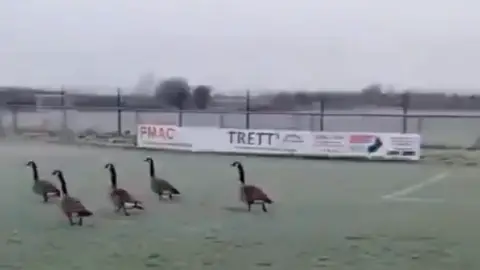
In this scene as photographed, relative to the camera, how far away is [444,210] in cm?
505

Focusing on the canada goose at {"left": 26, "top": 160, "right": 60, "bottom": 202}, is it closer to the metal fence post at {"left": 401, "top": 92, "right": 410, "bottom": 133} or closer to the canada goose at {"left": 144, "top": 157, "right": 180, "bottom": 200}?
the canada goose at {"left": 144, "top": 157, "right": 180, "bottom": 200}

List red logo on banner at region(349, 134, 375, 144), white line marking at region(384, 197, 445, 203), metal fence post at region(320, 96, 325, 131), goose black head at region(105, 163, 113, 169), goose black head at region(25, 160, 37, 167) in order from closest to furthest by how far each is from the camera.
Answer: white line marking at region(384, 197, 445, 203) → goose black head at region(25, 160, 37, 167) → goose black head at region(105, 163, 113, 169) → metal fence post at region(320, 96, 325, 131) → red logo on banner at region(349, 134, 375, 144)

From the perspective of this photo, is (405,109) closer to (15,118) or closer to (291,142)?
(291,142)

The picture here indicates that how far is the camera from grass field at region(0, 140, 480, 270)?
135 inches

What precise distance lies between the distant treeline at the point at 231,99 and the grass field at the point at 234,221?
482 mm

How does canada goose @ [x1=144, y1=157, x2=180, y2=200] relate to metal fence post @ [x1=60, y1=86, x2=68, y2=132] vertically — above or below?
below

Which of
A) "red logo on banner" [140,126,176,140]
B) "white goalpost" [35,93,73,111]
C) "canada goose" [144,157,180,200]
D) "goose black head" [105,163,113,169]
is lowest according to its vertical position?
"canada goose" [144,157,180,200]

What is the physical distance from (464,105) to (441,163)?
5.19 ft

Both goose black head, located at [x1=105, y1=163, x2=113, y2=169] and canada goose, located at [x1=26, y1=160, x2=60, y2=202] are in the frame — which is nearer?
A: canada goose, located at [x1=26, y1=160, x2=60, y2=202]

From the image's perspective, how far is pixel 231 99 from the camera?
7.65 metres

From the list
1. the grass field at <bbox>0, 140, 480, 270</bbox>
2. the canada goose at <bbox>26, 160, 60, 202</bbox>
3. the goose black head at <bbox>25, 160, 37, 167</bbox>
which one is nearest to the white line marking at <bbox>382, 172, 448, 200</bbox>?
the grass field at <bbox>0, 140, 480, 270</bbox>

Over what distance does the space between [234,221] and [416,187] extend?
2260 millimetres

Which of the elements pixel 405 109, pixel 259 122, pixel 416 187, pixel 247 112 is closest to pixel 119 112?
pixel 247 112

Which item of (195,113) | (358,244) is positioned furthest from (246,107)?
(358,244)
